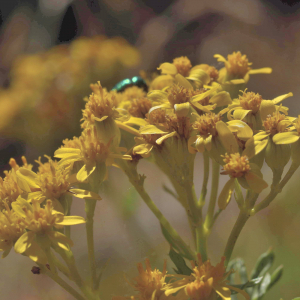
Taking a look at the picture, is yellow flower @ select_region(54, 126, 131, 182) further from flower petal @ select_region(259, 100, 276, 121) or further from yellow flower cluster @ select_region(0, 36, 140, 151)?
yellow flower cluster @ select_region(0, 36, 140, 151)

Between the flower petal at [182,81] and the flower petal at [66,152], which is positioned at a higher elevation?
the flower petal at [182,81]

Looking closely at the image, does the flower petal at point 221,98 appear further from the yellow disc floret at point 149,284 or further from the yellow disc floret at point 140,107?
the yellow disc floret at point 149,284

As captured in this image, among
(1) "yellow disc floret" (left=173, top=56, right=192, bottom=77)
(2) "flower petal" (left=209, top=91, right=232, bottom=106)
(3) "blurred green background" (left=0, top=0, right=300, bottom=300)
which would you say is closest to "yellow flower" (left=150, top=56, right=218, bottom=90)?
(1) "yellow disc floret" (left=173, top=56, right=192, bottom=77)

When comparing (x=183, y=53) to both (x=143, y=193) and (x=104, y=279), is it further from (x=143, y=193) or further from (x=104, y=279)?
(x=143, y=193)

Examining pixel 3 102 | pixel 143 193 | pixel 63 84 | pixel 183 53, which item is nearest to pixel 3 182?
pixel 143 193

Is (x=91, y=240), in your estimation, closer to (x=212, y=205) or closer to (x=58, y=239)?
(x=58, y=239)

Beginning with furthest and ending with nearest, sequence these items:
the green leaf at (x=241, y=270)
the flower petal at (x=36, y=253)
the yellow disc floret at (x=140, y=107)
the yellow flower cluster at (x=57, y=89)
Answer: the yellow flower cluster at (x=57, y=89) < the green leaf at (x=241, y=270) < the yellow disc floret at (x=140, y=107) < the flower petal at (x=36, y=253)

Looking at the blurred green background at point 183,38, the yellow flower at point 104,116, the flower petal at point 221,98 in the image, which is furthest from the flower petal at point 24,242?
the blurred green background at point 183,38
